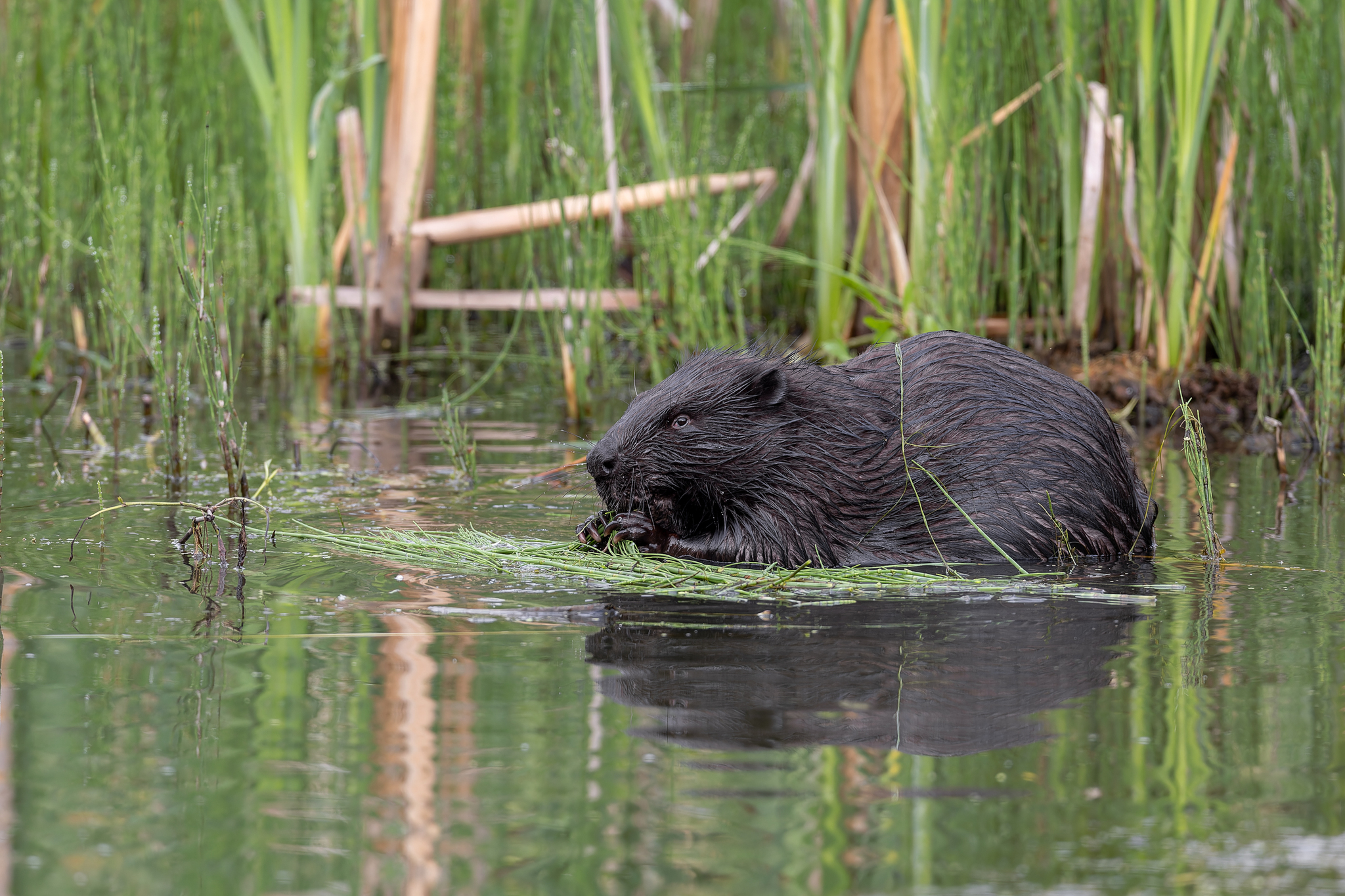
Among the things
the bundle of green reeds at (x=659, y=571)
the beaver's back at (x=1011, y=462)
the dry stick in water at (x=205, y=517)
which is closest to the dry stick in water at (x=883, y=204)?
the beaver's back at (x=1011, y=462)

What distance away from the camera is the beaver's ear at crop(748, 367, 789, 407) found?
421cm

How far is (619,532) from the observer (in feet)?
13.1

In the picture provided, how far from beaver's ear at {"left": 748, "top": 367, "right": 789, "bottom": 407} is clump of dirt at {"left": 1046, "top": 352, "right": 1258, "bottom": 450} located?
2347 millimetres

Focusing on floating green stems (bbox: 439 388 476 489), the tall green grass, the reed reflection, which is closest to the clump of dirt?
the tall green grass

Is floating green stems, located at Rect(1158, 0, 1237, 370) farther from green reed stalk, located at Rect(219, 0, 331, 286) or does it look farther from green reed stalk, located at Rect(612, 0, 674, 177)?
green reed stalk, located at Rect(219, 0, 331, 286)

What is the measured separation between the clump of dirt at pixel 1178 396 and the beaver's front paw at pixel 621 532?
2700mm

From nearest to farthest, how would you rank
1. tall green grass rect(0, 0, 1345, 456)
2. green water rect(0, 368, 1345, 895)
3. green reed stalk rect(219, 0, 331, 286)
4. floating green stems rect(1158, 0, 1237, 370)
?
1. green water rect(0, 368, 1345, 895)
2. floating green stems rect(1158, 0, 1237, 370)
3. tall green grass rect(0, 0, 1345, 456)
4. green reed stalk rect(219, 0, 331, 286)

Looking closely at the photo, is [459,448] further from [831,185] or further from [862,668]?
[831,185]

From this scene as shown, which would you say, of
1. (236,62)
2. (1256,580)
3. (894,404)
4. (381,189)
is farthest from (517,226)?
(1256,580)

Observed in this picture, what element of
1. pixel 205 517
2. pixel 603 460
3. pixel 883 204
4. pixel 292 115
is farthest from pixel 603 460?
pixel 292 115

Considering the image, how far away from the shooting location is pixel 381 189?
26.3 feet

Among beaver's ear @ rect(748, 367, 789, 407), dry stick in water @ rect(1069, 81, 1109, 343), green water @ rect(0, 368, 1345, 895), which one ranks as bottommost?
green water @ rect(0, 368, 1345, 895)

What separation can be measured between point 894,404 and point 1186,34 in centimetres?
242

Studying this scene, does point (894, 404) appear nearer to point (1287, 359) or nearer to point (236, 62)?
point (1287, 359)
